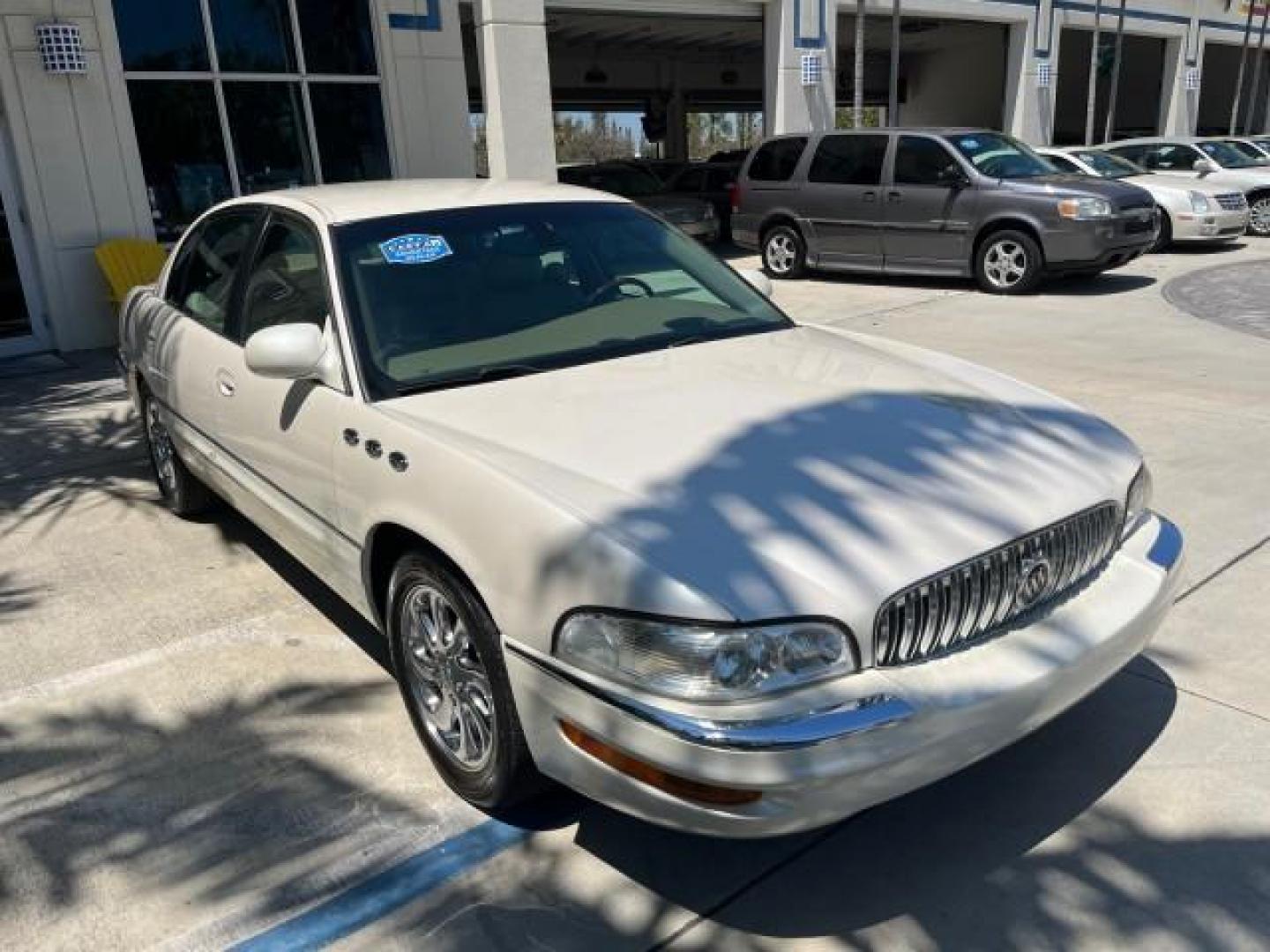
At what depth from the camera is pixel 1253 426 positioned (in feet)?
19.3

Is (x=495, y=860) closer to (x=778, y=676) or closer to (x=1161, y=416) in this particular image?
(x=778, y=676)

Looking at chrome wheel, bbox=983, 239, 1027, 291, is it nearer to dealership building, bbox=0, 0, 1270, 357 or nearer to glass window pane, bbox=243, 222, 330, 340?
dealership building, bbox=0, 0, 1270, 357

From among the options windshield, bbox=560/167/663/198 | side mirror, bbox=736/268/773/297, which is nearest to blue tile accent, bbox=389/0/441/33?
windshield, bbox=560/167/663/198

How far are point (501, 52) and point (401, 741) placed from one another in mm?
11517

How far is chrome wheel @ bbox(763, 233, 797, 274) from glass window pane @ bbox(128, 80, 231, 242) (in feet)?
20.3

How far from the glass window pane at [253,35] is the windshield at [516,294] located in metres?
8.27

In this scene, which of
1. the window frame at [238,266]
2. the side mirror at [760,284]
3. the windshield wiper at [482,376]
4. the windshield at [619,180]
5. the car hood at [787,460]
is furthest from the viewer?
the windshield at [619,180]

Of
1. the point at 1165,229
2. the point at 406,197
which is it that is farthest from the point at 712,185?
the point at 406,197

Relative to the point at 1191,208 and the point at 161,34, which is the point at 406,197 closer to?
the point at 161,34

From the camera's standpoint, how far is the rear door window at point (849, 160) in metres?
11.6

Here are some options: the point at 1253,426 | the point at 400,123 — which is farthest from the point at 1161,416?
the point at 400,123

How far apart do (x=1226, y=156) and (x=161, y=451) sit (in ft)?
50.6

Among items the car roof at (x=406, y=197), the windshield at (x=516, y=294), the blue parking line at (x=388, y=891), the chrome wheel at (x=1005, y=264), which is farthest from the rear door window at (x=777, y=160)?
the blue parking line at (x=388, y=891)

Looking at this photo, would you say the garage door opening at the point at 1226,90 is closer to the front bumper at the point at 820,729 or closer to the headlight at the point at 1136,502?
the headlight at the point at 1136,502
